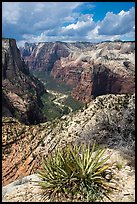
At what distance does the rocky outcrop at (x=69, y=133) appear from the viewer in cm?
2005

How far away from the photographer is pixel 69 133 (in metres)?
22.6

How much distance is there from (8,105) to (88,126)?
1589 inches

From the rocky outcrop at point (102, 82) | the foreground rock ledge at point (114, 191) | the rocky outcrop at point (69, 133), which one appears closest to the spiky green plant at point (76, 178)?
the foreground rock ledge at point (114, 191)

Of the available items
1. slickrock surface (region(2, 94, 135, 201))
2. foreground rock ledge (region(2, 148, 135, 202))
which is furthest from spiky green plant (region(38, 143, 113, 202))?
slickrock surface (region(2, 94, 135, 201))

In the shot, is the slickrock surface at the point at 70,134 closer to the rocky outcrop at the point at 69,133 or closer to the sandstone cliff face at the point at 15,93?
the rocky outcrop at the point at 69,133

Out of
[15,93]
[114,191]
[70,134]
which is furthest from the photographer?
[15,93]

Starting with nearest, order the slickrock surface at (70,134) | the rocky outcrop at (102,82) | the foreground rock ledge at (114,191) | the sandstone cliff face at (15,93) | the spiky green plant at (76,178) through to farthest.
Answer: the spiky green plant at (76,178)
the foreground rock ledge at (114,191)
the slickrock surface at (70,134)
the sandstone cliff face at (15,93)
the rocky outcrop at (102,82)

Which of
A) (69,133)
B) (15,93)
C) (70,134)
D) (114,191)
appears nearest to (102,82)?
(15,93)

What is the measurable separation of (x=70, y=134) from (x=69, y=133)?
0.63ft

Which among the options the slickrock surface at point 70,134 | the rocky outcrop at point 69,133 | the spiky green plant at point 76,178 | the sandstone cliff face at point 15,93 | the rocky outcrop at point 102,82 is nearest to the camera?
the spiky green plant at point 76,178

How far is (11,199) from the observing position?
10.9 m

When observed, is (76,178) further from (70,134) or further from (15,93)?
Result: (15,93)

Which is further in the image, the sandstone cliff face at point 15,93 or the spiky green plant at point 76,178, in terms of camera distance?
the sandstone cliff face at point 15,93

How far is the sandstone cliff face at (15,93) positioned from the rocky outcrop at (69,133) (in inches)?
1209
